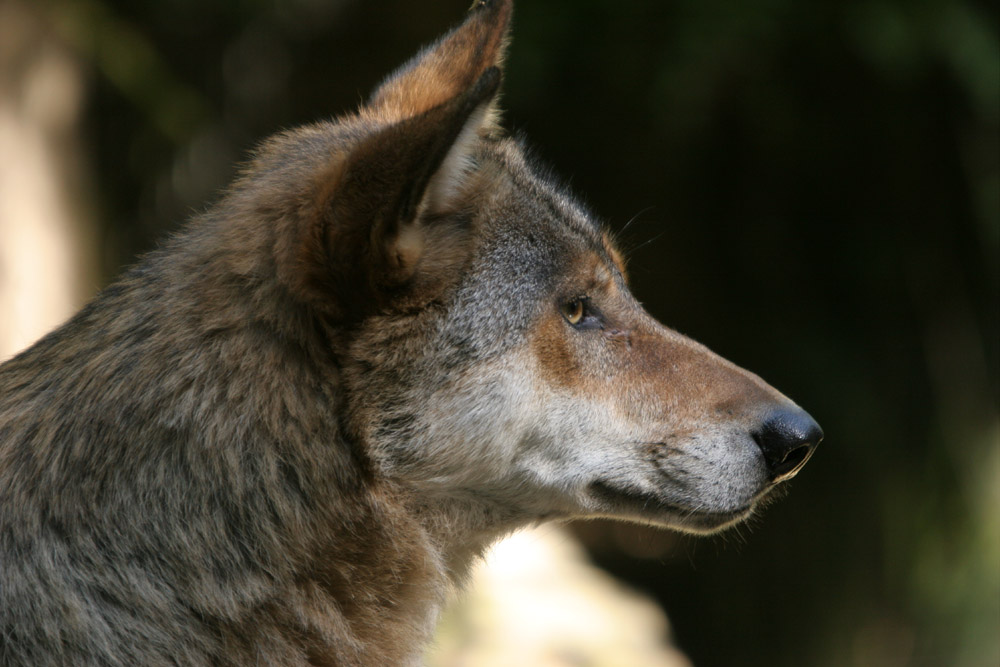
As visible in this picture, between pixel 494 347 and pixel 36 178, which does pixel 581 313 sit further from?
pixel 36 178

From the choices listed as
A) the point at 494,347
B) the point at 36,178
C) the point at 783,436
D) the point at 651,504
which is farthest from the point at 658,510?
the point at 36,178

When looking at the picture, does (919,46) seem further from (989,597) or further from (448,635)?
(448,635)

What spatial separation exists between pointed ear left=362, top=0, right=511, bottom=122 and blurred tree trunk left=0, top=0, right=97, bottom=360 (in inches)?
152

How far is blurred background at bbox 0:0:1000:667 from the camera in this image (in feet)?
22.1

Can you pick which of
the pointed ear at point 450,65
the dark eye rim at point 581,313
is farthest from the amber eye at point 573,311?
the pointed ear at point 450,65

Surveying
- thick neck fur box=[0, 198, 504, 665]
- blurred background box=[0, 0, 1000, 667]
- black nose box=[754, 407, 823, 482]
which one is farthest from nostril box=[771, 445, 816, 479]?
blurred background box=[0, 0, 1000, 667]

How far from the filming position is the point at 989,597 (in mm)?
7062

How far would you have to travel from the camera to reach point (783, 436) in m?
3.08

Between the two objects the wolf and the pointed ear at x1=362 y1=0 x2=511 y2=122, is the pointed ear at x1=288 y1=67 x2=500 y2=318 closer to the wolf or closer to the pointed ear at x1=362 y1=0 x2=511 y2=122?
the wolf

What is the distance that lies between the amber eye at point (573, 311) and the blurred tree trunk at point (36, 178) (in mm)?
4526

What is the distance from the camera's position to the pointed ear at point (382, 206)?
2420 mm

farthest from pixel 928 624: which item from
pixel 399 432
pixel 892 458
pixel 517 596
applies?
pixel 399 432

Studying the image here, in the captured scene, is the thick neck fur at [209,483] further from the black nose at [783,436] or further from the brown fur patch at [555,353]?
the black nose at [783,436]

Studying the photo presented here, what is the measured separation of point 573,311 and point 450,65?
105 cm
